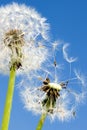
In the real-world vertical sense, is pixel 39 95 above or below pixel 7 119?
above

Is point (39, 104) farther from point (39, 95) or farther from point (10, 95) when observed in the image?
point (10, 95)

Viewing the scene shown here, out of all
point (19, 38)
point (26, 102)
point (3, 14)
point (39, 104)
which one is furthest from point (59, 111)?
point (3, 14)

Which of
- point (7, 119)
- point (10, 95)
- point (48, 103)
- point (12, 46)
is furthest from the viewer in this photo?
point (12, 46)

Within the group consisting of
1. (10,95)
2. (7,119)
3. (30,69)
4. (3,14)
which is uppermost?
(3,14)

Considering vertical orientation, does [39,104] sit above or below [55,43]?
below

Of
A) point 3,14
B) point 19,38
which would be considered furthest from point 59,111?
point 3,14

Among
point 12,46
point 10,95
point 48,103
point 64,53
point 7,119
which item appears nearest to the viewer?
point 7,119

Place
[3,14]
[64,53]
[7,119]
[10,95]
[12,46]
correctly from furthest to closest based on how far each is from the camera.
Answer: [3,14], [64,53], [12,46], [10,95], [7,119]

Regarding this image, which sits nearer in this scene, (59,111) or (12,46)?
(59,111)

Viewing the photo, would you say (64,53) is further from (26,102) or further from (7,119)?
(7,119)
